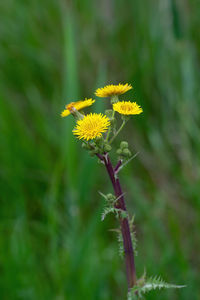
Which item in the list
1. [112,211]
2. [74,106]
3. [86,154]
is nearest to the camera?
[112,211]

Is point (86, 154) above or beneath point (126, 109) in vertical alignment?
above

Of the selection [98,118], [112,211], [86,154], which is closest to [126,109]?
[98,118]

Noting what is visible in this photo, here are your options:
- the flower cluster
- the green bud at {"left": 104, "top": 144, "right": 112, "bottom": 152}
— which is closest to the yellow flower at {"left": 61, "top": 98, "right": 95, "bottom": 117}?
the flower cluster

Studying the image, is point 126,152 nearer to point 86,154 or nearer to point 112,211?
point 112,211

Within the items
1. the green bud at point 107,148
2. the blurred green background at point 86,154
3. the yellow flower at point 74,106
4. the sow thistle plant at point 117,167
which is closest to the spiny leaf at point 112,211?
the sow thistle plant at point 117,167

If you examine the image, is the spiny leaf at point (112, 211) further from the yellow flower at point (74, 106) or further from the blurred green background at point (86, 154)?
the blurred green background at point (86, 154)

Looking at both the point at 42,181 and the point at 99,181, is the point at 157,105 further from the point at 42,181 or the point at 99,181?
the point at 42,181

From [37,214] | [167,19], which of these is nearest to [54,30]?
[167,19]
